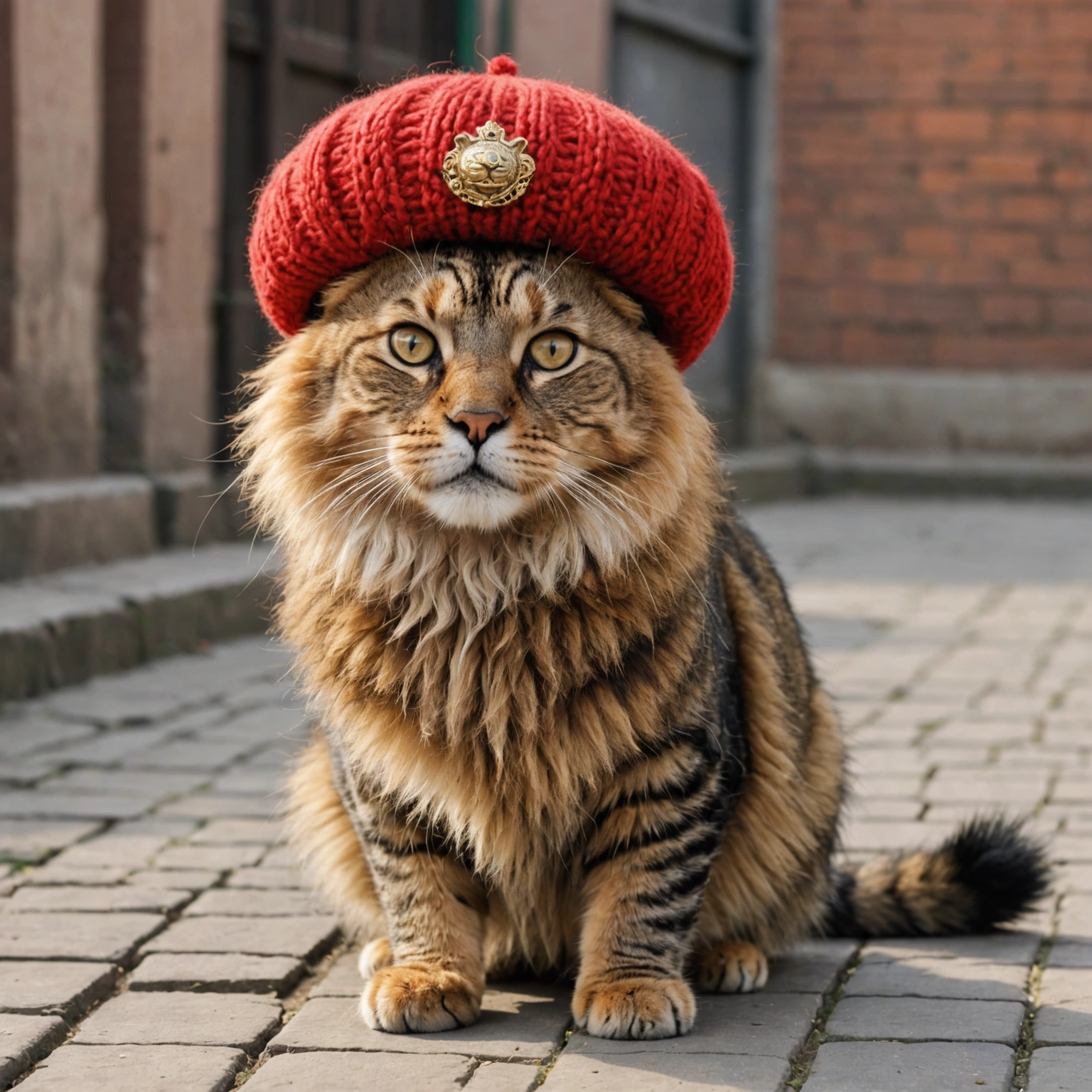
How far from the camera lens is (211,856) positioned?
4.16 m

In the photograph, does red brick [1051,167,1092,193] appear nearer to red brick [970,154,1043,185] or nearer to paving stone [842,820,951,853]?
red brick [970,154,1043,185]

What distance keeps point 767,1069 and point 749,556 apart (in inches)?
49.7

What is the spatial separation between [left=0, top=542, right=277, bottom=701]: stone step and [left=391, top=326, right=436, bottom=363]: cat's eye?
7.87 feet

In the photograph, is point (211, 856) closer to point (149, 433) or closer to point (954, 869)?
point (954, 869)

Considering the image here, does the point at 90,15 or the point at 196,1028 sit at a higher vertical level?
the point at 90,15

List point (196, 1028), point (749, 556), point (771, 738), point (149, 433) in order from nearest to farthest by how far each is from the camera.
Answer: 1. point (196, 1028)
2. point (771, 738)
3. point (749, 556)
4. point (149, 433)

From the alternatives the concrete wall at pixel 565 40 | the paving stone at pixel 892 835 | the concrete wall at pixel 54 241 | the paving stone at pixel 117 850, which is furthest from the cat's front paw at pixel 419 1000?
the concrete wall at pixel 565 40

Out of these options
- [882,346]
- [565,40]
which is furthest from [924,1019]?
[882,346]

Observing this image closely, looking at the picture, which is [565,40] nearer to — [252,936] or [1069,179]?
[1069,179]

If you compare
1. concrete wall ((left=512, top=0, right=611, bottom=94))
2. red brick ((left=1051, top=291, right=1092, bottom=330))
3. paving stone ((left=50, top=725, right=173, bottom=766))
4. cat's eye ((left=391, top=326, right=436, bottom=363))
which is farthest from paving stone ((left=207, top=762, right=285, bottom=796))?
red brick ((left=1051, top=291, right=1092, bottom=330))

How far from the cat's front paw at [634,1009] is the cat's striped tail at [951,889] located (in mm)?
658

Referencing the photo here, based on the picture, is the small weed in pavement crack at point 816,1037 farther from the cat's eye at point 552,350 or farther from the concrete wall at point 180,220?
the concrete wall at point 180,220

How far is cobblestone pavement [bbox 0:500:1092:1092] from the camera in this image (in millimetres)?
2830

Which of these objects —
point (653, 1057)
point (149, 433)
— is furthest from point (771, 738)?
point (149, 433)
